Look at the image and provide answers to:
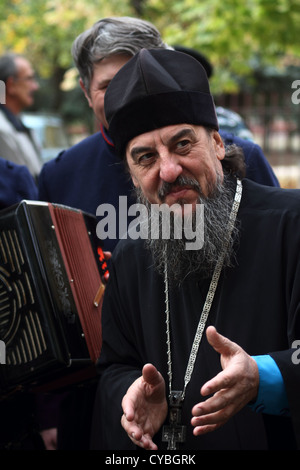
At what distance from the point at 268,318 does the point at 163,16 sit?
10602mm

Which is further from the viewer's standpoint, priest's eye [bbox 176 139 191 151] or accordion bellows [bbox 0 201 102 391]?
accordion bellows [bbox 0 201 102 391]

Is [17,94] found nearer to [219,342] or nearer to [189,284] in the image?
[189,284]

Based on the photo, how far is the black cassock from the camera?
2.21 m

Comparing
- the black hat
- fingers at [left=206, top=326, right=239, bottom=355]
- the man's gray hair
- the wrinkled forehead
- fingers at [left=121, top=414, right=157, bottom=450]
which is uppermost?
the man's gray hair

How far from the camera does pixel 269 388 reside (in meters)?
2.05

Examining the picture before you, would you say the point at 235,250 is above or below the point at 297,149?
above

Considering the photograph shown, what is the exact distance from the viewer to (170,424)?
2.26 metres

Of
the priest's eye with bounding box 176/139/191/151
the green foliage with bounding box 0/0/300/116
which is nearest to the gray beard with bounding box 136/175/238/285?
the priest's eye with bounding box 176/139/191/151

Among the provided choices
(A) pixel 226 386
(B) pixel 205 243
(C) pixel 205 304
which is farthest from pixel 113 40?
(A) pixel 226 386

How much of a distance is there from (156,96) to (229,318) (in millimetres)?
877

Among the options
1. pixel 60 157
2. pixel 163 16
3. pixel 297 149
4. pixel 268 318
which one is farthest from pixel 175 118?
pixel 297 149

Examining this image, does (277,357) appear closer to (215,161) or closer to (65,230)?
(215,161)

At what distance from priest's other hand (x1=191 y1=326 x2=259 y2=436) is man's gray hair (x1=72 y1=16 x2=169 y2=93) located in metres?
1.80

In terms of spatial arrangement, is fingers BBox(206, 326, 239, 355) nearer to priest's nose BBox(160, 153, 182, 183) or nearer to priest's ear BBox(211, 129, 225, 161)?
priest's nose BBox(160, 153, 182, 183)
